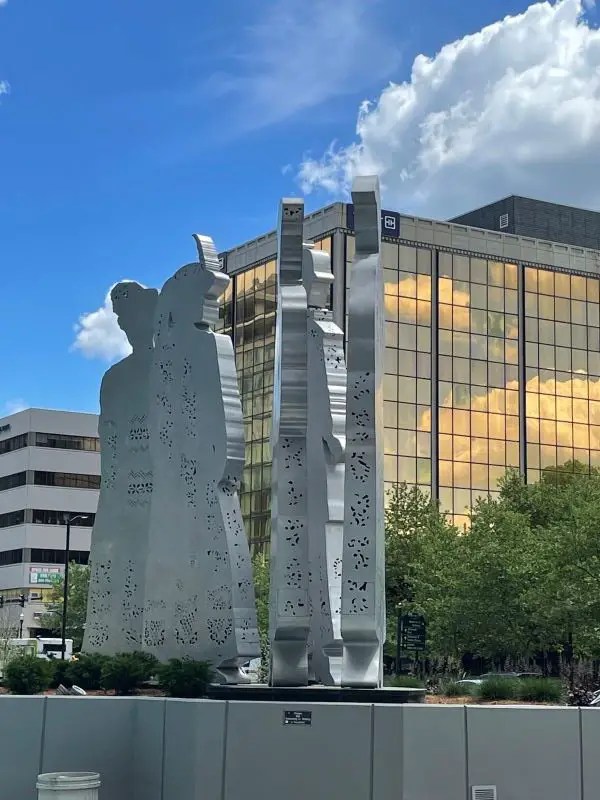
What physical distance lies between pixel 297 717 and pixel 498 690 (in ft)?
16.1

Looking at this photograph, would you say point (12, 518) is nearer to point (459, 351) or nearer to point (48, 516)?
point (48, 516)

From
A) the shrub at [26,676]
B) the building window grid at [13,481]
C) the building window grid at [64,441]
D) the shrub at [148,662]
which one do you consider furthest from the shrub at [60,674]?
the building window grid at [64,441]

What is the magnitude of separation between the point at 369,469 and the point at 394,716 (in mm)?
3018

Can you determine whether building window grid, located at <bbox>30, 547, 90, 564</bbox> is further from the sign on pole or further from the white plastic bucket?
the white plastic bucket

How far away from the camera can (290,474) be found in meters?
16.0

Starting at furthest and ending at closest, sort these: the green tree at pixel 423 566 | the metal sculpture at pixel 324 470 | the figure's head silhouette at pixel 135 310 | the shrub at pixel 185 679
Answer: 1. the green tree at pixel 423 566
2. the figure's head silhouette at pixel 135 310
3. the metal sculpture at pixel 324 470
4. the shrub at pixel 185 679

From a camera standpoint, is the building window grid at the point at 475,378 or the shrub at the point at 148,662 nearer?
the shrub at the point at 148,662

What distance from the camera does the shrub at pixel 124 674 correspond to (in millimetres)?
17797

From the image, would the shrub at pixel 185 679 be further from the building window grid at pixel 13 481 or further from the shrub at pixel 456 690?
the building window grid at pixel 13 481

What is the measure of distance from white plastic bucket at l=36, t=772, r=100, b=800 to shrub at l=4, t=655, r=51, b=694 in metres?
3.77

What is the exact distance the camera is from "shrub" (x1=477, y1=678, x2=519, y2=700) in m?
17.9

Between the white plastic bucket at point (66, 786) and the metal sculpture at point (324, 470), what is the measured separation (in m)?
4.09

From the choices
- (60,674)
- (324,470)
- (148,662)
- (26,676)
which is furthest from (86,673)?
(324,470)

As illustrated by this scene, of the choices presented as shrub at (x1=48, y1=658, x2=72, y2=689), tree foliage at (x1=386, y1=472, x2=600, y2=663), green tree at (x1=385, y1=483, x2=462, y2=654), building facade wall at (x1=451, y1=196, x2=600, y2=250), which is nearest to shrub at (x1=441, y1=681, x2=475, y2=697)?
shrub at (x1=48, y1=658, x2=72, y2=689)
